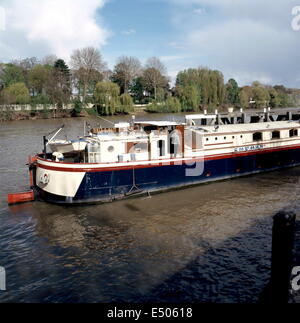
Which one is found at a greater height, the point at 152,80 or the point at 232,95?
the point at 152,80

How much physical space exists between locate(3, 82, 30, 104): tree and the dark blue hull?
231 ft

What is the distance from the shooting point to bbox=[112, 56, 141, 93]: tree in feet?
350

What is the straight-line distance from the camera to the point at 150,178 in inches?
774

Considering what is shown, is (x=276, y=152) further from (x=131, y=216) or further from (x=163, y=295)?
(x=163, y=295)

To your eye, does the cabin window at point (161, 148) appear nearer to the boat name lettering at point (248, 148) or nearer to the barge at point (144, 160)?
the barge at point (144, 160)

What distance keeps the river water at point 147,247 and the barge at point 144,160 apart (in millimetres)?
931

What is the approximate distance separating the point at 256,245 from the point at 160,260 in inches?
165

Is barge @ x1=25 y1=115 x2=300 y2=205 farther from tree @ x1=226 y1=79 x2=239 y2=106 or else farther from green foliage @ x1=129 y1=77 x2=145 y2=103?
green foliage @ x1=129 y1=77 x2=145 y2=103

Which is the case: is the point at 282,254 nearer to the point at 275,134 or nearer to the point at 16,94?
the point at 275,134

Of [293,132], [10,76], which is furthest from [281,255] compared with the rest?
[10,76]

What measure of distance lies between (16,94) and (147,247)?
275ft

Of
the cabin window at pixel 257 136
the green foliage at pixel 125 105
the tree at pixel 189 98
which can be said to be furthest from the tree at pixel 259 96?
the cabin window at pixel 257 136

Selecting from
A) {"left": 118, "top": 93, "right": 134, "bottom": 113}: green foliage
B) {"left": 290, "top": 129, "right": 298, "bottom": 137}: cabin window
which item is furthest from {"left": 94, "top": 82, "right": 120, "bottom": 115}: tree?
{"left": 290, "top": 129, "right": 298, "bottom": 137}: cabin window
